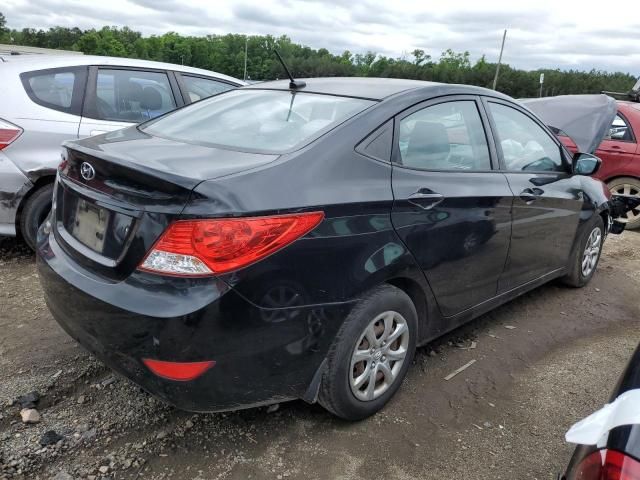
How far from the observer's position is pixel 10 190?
408cm

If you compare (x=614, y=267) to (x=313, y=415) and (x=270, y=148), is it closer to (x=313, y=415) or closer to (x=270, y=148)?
(x=313, y=415)

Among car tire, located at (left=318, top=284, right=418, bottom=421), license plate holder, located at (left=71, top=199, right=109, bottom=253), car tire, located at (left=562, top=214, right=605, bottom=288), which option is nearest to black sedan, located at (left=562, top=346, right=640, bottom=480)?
car tire, located at (left=318, top=284, right=418, bottom=421)

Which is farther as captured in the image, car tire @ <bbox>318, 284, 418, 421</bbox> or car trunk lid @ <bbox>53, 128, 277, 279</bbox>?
car tire @ <bbox>318, 284, 418, 421</bbox>

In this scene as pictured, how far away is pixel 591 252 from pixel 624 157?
2968 millimetres

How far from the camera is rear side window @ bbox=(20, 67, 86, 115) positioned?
4.28 m

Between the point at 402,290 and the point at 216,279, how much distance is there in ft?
3.60

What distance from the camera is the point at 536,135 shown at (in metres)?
3.85

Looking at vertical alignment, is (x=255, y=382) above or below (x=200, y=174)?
below

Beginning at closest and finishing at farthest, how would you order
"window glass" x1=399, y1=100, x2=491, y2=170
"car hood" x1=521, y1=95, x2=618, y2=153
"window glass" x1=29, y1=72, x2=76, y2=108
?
"window glass" x1=399, y1=100, x2=491, y2=170, "window glass" x1=29, y1=72, x2=76, y2=108, "car hood" x1=521, y1=95, x2=618, y2=153

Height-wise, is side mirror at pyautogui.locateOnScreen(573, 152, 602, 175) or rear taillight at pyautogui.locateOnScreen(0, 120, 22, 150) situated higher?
side mirror at pyautogui.locateOnScreen(573, 152, 602, 175)

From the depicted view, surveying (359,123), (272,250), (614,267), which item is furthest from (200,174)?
(614,267)

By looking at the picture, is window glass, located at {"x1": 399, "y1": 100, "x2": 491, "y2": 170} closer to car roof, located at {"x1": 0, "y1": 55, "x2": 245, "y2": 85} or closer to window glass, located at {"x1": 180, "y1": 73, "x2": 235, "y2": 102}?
window glass, located at {"x1": 180, "y1": 73, "x2": 235, "y2": 102}

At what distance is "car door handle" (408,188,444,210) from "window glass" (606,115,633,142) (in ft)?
18.2

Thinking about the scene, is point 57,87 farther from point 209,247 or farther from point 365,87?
point 209,247
